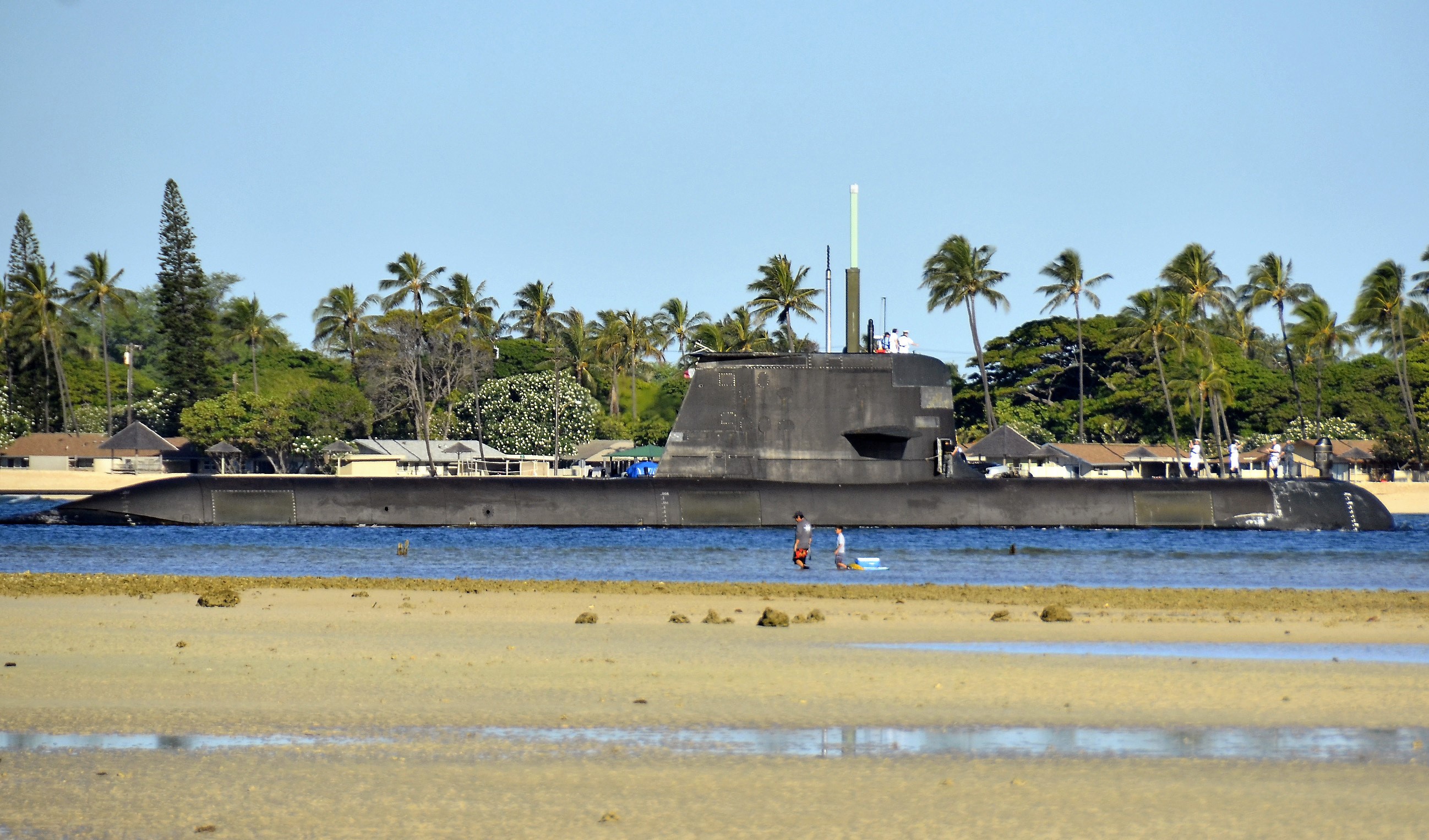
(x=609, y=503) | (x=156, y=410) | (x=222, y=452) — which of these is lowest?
(x=609, y=503)

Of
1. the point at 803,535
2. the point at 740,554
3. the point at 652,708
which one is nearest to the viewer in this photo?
the point at 652,708

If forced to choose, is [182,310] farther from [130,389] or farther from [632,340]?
[632,340]

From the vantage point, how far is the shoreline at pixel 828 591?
18000 mm

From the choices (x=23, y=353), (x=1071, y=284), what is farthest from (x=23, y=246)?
(x=1071, y=284)

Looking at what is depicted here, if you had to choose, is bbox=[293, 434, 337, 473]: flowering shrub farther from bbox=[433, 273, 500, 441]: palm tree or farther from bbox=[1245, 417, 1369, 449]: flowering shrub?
bbox=[1245, 417, 1369, 449]: flowering shrub

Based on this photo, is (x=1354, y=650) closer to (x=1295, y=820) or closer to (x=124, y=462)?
(x=1295, y=820)

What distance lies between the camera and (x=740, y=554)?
25891 mm

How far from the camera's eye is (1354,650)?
1329 cm

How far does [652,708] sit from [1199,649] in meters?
5.95

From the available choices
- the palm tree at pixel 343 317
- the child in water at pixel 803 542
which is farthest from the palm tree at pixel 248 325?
the child in water at pixel 803 542

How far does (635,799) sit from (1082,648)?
6999 mm

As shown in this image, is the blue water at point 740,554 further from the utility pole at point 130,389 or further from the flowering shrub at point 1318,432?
the utility pole at point 130,389

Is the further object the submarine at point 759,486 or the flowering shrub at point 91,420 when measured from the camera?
the flowering shrub at point 91,420

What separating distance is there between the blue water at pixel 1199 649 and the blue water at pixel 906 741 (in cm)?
362
